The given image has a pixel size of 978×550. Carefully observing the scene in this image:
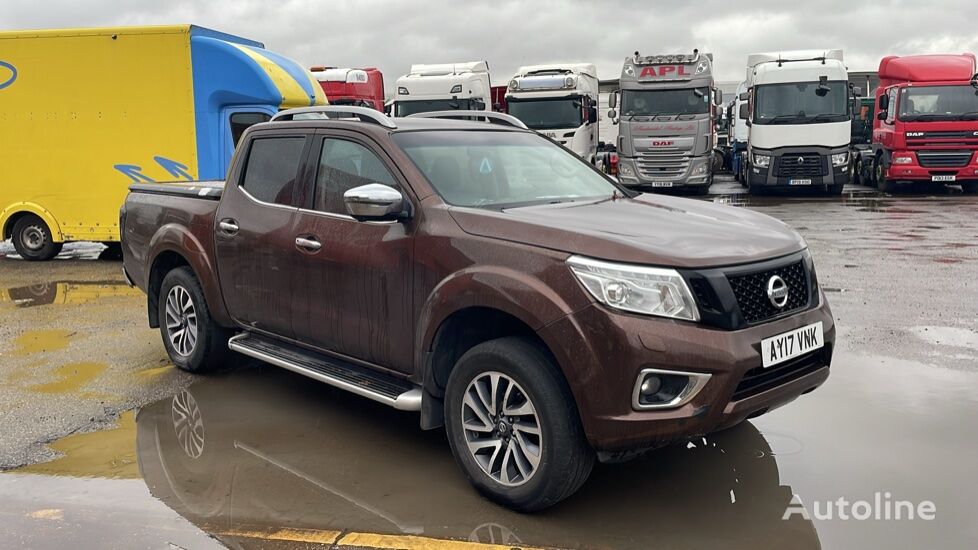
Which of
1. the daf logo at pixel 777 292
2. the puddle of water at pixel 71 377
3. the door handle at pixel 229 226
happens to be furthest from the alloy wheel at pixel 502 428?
the puddle of water at pixel 71 377

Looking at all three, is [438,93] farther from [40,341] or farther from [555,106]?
[40,341]

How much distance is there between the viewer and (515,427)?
144 inches

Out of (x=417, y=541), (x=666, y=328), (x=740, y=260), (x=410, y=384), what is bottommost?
(x=417, y=541)

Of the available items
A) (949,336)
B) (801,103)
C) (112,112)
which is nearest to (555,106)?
(801,103)

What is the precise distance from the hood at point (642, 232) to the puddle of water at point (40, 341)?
14.7 ft

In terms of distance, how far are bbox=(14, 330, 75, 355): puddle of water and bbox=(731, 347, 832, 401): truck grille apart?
5644 mm

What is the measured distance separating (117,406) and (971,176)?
65.5 ft

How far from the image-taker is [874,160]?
880 inches

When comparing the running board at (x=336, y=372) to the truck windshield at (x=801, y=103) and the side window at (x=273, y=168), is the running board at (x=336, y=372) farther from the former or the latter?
the truck windshield at (x=801, y=103)

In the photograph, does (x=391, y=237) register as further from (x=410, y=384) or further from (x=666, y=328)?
(x=666, y=328)

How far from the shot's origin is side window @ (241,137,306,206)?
197 inches

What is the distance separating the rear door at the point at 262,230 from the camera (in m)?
4.90

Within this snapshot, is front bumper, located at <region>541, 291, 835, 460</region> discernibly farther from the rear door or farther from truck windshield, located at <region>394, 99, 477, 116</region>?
truck windshield, located at <region>394, 99, 477, 116</region>

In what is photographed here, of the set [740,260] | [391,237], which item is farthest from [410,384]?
[740,260]
